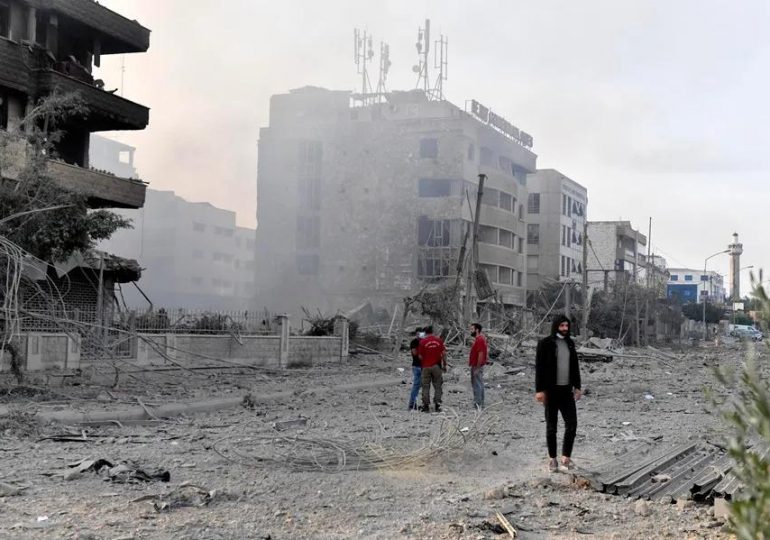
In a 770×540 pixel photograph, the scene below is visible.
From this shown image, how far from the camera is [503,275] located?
61125mm

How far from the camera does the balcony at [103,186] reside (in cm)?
2702

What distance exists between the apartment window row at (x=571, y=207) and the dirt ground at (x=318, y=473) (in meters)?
57.1

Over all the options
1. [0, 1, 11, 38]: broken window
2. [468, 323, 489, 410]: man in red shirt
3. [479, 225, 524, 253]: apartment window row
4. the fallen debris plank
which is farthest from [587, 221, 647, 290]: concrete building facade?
the fallen debris plank

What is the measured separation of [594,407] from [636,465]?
877cm

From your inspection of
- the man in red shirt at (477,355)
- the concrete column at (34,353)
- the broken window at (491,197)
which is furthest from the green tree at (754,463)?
the broken window at (491,197)

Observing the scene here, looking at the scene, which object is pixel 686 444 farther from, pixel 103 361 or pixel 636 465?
pixel 103 361

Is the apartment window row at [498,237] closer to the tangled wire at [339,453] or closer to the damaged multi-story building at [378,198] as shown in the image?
the damaged multi-story building at [378,198]

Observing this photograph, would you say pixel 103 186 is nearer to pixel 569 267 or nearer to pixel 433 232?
pixel 433 232

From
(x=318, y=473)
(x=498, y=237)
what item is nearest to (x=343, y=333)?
(x=318, y=473)

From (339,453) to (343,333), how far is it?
825 inches

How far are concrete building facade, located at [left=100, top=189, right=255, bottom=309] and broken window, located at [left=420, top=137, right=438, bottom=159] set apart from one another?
17405mm

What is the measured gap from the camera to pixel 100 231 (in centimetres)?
2045

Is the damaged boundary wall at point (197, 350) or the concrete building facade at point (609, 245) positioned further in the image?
the concrete building facade at point (609, 245)

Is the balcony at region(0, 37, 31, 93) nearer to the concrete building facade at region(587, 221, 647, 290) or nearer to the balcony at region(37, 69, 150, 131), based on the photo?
the balcony at region(37, 69, 150, 131)
